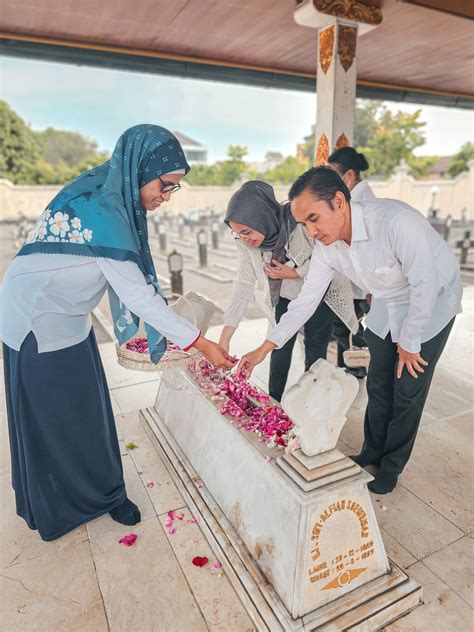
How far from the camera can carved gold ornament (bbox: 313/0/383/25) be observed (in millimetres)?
4293

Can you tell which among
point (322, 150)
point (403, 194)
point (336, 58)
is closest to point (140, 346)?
point (322, 150)

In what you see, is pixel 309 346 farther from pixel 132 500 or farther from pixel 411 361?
pixel 132 500

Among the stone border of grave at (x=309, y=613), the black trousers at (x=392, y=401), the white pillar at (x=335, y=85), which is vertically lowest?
the stone border of grave at (x=309, y=613)

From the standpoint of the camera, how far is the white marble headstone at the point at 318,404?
1.59 meters

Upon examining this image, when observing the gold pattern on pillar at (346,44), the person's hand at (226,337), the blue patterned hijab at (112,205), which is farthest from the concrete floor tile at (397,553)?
the gold pattern on pillar at (346,44)

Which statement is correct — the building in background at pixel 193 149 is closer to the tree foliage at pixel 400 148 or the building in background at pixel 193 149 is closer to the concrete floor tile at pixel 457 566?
the tree foliage at pixel 400 148

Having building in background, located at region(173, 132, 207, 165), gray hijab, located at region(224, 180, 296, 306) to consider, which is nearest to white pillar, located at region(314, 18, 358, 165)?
gray hijab, located at region(224, 180, 296, 306)

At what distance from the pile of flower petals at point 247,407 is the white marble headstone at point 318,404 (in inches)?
10.6

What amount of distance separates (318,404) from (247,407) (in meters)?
0.71

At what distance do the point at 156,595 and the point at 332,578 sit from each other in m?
0.75

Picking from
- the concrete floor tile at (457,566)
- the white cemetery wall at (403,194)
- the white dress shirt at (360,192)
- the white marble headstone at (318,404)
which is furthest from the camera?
the white cemetery wall at (403,194)

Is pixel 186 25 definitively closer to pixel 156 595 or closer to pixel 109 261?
pixel 109 261

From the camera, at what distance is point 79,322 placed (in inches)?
77.2

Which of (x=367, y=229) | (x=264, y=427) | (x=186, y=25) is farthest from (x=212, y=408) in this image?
(x=186, y=25)
